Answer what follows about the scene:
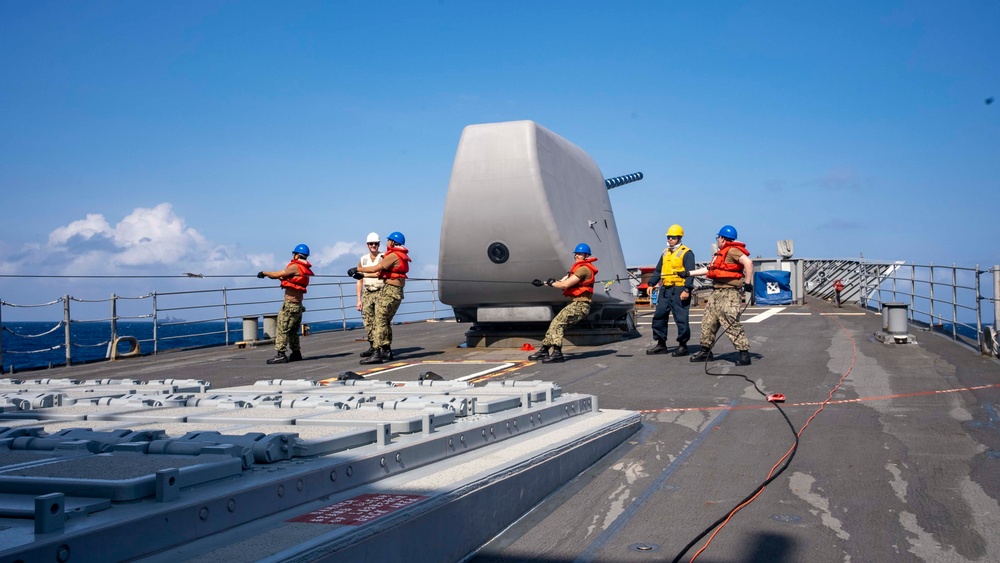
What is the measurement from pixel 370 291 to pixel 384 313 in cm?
64

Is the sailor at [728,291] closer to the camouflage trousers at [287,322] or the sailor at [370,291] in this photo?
the sailor at [370,291]

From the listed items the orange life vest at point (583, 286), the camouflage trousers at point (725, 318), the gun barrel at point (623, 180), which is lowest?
the camouflage trousers at point (725, 318)

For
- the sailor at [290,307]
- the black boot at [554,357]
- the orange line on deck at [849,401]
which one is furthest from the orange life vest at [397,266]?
the orange line on deck at [849,401]

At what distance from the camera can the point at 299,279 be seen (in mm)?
12586

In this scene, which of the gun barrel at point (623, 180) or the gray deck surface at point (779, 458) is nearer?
the gray deck surface at point (779, 458)

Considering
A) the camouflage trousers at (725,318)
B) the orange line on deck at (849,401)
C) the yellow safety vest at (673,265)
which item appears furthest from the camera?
the yellow safety vest at (673,265)

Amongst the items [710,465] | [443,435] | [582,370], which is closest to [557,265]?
[582,370]

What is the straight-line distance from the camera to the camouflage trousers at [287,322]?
1245 cm

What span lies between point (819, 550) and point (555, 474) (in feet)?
4.78

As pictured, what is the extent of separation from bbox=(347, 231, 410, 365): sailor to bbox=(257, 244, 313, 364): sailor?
1110mm

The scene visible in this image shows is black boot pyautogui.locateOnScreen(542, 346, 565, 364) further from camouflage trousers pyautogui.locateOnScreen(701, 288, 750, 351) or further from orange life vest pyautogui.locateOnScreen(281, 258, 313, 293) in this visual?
orange life vest pyautogui.locateOnScreen(281, 258, 313, 293)

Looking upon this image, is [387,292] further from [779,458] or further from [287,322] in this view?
[779,458]

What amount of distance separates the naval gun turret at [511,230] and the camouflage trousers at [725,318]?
2552 mm

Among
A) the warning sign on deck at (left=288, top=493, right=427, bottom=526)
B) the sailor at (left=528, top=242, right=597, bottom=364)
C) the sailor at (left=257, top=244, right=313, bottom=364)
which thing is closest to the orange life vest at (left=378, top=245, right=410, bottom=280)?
the sailor at (left=257, top=244, right=313, bottom=364)
